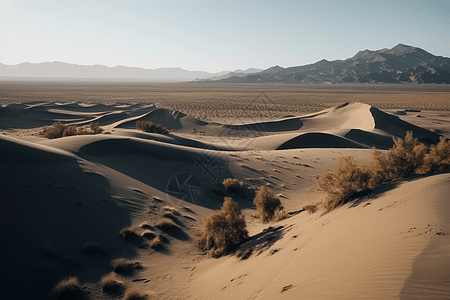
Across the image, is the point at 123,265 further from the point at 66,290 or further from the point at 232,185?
the point at 232,185

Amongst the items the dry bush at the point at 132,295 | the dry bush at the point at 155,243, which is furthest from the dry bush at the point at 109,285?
A: the dry bush at the point at 155,243

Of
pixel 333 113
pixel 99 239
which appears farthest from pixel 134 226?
pixel 333 113

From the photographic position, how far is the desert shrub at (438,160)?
930 centimetres

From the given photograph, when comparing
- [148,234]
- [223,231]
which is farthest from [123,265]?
[223,231]

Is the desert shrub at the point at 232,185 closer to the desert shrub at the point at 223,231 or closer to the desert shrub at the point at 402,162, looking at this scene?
the desert shrub at the point at 223,231

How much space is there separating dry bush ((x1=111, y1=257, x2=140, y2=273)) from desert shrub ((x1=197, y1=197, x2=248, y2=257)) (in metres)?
2.02

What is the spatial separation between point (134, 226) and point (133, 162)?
5758mm

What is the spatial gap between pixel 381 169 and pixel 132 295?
7843 mm

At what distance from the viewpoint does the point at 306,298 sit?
4031 mm

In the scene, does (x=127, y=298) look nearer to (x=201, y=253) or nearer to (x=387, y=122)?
(x=201, y=253)

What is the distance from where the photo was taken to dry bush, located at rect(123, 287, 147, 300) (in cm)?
624

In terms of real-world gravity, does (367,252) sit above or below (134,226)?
above

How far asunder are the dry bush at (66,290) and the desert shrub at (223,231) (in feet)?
11.1

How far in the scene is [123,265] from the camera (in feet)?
24.3
